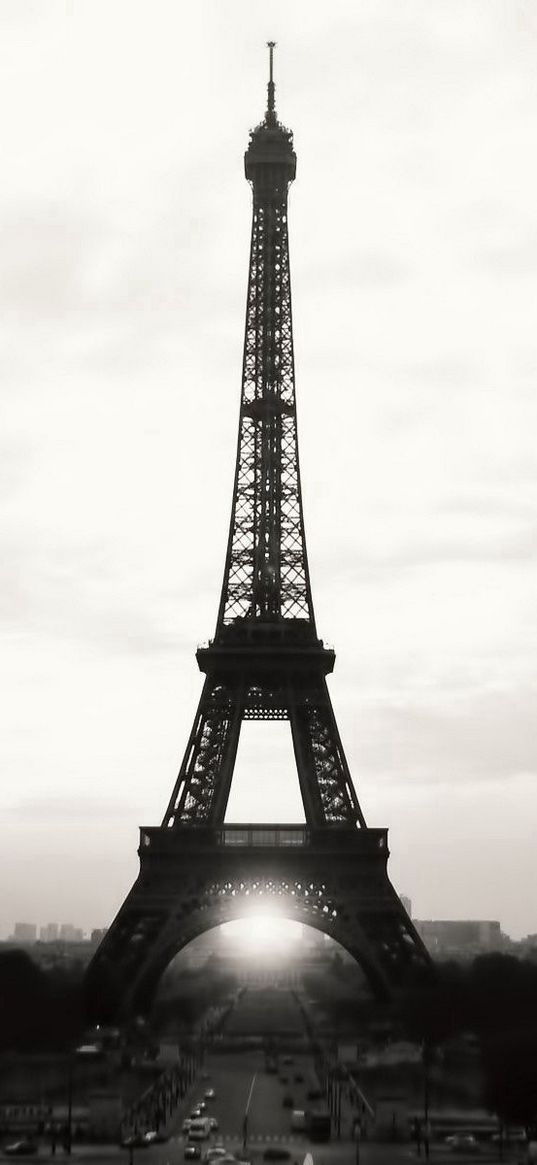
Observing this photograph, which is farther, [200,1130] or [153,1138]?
[200,1130]

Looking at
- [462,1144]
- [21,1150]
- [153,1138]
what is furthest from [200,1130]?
[462,1144]

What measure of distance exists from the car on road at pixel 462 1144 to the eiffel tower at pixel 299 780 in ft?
67.0

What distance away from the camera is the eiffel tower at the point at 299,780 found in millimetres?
75938

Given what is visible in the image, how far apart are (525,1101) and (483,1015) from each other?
55.3ft

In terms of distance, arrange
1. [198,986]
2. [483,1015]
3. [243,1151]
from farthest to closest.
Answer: [198,986] → [483,1015] → [243,1151]

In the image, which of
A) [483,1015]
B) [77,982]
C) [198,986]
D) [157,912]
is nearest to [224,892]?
[157,912]

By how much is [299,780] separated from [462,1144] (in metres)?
30.3

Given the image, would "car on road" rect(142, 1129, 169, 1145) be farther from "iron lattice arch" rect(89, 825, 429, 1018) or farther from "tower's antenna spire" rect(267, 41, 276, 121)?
"tower's antenna spire" rect(267, 41, 276, 121)

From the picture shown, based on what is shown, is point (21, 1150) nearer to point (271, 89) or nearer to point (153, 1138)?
point (153, 1138)

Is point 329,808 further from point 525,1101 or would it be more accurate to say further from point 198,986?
point 198,986

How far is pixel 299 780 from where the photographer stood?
8050cm

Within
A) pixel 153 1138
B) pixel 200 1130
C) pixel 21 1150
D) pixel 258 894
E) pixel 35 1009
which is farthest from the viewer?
pixel 258 894

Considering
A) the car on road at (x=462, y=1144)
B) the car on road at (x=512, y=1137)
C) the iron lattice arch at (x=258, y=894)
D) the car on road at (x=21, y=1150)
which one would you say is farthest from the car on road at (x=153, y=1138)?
the iron lattice arch at (x=258, y=894)

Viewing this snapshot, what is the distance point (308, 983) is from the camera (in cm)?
13500
